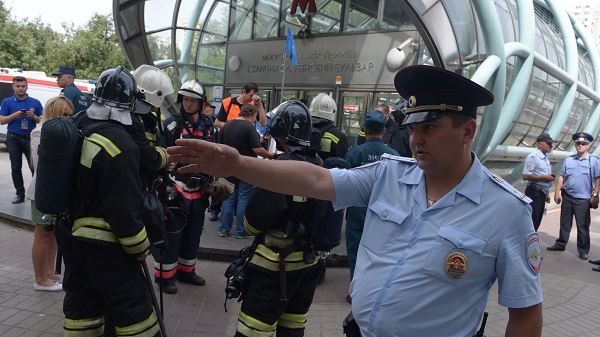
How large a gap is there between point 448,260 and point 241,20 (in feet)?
46.9

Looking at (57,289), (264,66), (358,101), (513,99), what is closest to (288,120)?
(57,289)

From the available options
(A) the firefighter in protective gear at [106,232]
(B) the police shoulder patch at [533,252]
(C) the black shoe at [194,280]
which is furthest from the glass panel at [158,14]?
(B) the police shoulder patch at [533,252]

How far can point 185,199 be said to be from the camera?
4332 mm

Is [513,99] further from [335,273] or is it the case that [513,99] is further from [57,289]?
[57,289]

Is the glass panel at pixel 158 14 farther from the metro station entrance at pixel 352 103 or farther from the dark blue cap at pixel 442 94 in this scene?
the dark blue cap at pixel 442 94

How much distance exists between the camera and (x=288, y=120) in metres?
2.98

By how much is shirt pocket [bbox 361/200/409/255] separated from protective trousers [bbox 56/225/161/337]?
5.44 feet

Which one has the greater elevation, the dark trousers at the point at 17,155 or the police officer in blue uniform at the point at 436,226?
the police officer in blue uniform at the point at 436,226

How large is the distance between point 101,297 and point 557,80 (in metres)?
15.8

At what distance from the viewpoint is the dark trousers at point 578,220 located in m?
7.32

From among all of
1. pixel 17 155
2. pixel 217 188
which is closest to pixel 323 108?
pixel 217 188

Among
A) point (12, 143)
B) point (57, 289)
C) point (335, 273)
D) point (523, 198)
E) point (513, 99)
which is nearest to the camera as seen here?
point (523, 198)

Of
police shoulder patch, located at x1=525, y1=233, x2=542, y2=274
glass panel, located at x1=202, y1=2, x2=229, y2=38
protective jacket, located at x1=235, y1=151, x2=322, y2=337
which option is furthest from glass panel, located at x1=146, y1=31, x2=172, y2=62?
police shoulder patch, located at x1=525, y1=233, x2=542, y2=274

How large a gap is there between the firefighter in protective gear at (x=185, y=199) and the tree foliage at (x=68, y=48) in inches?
1132
